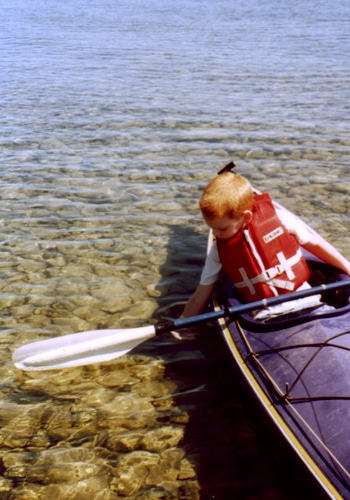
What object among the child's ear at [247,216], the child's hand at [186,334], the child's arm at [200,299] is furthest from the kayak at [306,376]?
the child's hand at [186,334]

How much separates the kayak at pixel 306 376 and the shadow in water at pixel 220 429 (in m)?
0.18

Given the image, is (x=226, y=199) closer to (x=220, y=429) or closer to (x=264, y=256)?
(x=264, y=256)

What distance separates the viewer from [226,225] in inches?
175

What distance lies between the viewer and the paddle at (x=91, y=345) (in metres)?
4.64

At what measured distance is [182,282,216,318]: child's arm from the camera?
515 cm

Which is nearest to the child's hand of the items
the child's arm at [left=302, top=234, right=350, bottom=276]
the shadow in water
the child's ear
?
the shadow in water

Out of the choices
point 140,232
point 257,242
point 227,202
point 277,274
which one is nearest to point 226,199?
point 227,202

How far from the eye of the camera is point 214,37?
2456 centimetres

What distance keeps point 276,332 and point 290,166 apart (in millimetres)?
5884

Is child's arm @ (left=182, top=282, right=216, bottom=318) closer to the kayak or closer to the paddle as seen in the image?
the kayak

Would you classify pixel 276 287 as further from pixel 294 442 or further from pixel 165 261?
pixel 165 261

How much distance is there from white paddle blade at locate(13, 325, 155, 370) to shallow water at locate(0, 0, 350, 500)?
35 centimetres

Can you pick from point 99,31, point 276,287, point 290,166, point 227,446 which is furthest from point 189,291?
point 99,31

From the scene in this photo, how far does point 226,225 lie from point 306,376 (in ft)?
4.36
